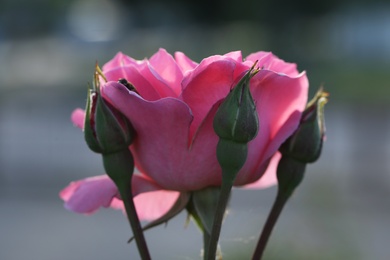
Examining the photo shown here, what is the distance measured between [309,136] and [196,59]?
7.70 metres

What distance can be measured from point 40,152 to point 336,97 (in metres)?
2.53

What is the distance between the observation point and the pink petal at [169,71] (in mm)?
421

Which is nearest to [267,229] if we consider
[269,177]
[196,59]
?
[269,177]

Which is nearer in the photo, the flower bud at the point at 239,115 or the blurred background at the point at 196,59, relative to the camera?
the flower bud at the point at 239,115

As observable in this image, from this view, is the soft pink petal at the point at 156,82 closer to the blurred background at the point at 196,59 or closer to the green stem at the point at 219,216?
the green stem at the point at 219,216

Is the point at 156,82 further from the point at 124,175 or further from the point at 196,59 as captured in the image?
the point at 196,59

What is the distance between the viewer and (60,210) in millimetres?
4434

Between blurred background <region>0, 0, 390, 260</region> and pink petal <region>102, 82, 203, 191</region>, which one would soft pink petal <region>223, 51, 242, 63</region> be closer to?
pink petal <region>102, 82, 203, 191</region>

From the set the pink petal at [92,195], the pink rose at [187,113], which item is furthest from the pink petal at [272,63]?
the pink petal at [92,195]

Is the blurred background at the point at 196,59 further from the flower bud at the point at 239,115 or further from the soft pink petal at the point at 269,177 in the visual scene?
the flower bud at the point at 239,115

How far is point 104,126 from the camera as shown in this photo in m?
0.40

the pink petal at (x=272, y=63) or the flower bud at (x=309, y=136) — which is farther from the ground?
the pink petal at (x=272, y=63)

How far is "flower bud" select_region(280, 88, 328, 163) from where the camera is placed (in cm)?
44

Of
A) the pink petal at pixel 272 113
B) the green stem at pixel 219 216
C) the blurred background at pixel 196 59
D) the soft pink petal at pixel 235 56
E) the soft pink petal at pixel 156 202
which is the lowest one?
the blurred background at pixel 196 59
